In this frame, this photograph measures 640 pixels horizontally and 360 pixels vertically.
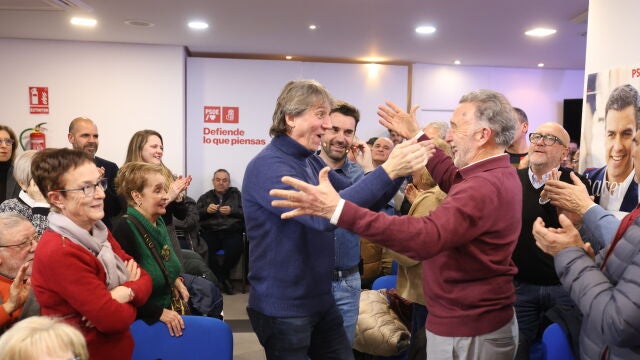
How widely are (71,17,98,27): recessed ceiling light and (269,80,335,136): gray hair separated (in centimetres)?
454

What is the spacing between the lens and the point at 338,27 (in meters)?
5.57

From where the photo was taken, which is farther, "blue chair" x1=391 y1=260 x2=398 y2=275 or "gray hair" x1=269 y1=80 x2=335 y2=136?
"blue chair" x1=391 y1=260 x2=398 y2=275

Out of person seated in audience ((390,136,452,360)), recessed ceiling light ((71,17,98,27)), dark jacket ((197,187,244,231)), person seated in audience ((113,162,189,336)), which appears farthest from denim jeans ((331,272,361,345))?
recessed ceiling light ((71,17,98,27))

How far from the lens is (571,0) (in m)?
4.37

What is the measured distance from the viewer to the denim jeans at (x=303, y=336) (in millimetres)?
1783

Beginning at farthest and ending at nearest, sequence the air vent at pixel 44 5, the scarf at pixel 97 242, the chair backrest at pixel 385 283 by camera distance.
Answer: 1. the air vent at pixel 44 5
2. the chair backrest at pixel 385 283
3. the scarf at pixel 97 242

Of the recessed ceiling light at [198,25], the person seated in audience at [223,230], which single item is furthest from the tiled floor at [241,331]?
the recessed ceiling light at [198,25]

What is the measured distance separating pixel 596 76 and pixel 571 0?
77.4 inches

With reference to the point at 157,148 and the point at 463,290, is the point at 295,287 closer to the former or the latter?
the point at 463,290

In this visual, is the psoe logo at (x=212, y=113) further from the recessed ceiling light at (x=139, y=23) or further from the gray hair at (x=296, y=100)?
the gray hair at (x=296, y=100)

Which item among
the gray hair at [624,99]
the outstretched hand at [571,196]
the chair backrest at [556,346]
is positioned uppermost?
the gray hair at [624,99]

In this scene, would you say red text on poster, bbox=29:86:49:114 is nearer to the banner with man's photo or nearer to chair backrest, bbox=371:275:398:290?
chair backrest, bbox=371:275:398:290

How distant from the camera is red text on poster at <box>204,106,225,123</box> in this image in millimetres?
7348

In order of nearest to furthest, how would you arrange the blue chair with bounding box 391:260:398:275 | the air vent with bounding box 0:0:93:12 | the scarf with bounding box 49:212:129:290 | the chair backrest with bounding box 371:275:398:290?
the scarf with bounding box 49:212:129:290 < the chair backrest with bounding box 371:275:398:290 < the blue chair with bounding box 391:260:398:275 < the air vent with bounding box 0:0:93:12
